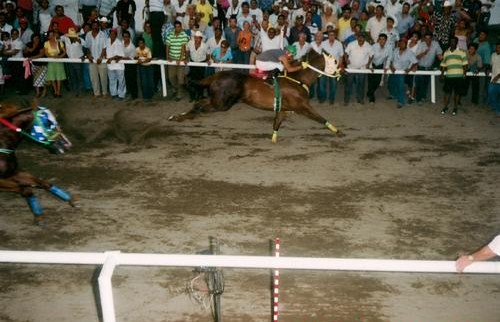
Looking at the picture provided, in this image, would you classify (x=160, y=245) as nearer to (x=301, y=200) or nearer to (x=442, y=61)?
(x=301, y=200)

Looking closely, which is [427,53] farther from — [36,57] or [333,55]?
[36,57]

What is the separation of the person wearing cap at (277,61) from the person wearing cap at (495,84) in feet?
17.7

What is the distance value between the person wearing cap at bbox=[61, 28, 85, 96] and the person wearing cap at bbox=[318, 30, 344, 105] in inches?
267

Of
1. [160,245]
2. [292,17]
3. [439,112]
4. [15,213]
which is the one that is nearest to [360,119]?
[439,112]

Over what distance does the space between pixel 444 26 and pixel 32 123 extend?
468 inches

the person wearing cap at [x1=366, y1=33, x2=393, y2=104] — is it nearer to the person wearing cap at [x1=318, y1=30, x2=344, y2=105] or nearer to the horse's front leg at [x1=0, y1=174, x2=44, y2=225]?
the person wearing cap at [x1=318, y1=30, x2=344, y2=105]

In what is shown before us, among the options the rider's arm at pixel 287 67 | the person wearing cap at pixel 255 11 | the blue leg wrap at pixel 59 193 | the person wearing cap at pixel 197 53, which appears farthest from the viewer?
the person wearing cap at pixel 255 11

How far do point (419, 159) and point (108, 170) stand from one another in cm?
601

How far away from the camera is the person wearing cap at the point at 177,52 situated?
46.0 feet

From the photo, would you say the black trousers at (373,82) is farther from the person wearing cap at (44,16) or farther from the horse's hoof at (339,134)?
the person wearing cap at (44,16)

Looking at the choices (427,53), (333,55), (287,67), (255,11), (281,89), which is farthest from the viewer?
(255,11)

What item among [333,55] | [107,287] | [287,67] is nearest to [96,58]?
[287,67]

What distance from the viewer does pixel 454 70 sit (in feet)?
42.2

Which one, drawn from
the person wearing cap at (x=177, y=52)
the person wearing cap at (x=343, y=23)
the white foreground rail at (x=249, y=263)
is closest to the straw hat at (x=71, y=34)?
the person wearing cap at (x=177, y=52)
